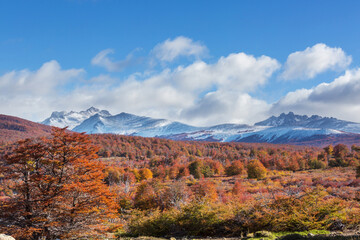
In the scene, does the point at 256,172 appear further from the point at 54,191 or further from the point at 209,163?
the point at 54,191

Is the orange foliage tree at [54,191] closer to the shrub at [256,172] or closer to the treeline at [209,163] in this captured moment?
the treeline at [209,163]

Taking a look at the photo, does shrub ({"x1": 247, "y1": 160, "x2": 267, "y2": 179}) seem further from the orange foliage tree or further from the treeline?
the orange foliage tree

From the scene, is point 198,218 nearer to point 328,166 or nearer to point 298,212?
point 298,212

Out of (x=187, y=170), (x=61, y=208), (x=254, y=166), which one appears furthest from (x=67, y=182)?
(x=187, y=170)

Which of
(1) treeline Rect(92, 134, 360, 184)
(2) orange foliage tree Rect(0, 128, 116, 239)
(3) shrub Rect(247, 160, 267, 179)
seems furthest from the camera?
(1) treeline Rect(92, 134, 360, 184)

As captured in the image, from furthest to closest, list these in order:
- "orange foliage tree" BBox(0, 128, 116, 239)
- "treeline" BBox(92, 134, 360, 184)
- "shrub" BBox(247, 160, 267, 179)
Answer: "treeline" BBox(92, 134, 360, 184) → "shrub" BBox(247, 160, 267, 179) → "orange foliage tree" BBox(0, 128, 116, 239)

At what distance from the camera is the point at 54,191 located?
16.0m

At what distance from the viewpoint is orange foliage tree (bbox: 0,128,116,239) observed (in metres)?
15.3

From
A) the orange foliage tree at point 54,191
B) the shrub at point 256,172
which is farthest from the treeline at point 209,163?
the orange foliage tree at point 54,191

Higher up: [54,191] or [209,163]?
[54,191]

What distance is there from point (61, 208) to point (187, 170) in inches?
2824

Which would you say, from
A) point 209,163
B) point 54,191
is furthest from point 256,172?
point 54,191

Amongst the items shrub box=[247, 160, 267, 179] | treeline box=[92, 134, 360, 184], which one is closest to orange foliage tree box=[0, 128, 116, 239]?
treeline box=[92, 134, 360, 184]

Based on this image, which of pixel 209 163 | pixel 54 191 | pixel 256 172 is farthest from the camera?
pixel 209 163
